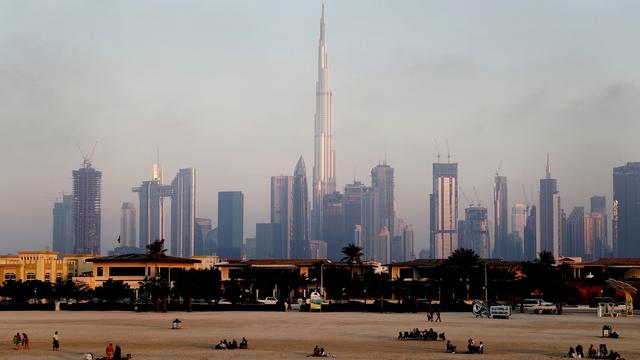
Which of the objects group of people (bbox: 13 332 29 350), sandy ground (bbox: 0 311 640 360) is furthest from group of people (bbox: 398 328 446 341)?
group of people (bbox: 13 332 29 350)

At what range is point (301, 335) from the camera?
8081 cm

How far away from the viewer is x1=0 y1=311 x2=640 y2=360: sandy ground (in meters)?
64.7

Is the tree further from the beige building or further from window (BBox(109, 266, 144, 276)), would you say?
the beige building

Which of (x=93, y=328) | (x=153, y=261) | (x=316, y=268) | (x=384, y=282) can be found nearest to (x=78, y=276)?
(x=153, y=261)

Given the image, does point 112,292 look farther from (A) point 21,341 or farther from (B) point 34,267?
(A) point 21,341

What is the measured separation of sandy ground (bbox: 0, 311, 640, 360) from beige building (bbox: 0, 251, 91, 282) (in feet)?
228

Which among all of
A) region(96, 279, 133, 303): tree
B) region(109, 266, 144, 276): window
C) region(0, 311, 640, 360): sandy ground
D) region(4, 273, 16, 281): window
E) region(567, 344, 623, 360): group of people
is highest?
region(109, 266, 144, 276): window

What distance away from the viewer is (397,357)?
202ft

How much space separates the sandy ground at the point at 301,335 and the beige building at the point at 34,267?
69.5 meters

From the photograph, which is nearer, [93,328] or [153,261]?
[93,328]

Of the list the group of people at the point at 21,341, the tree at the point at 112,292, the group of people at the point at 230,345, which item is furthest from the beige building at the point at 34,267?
the group of people at the point at 230,345

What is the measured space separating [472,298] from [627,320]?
44973 mm

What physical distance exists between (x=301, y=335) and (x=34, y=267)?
11501 cm

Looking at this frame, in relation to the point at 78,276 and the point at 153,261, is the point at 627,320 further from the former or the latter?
the point at 78,276
